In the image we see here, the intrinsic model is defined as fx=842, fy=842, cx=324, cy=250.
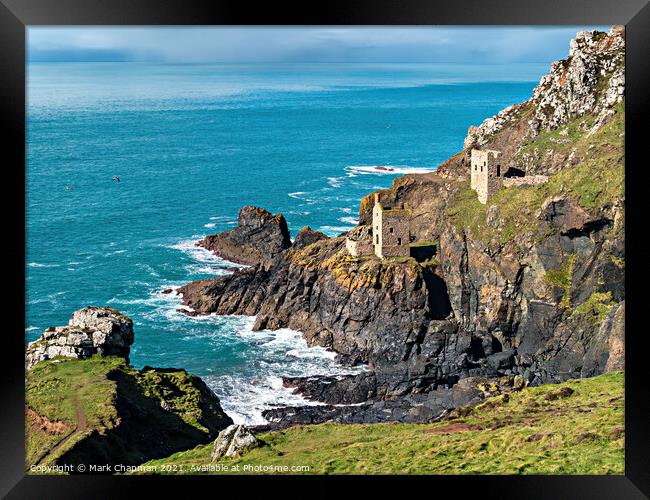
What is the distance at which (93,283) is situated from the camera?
180 ft

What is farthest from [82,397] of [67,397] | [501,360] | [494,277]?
[494,277]

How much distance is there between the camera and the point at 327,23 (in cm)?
1972

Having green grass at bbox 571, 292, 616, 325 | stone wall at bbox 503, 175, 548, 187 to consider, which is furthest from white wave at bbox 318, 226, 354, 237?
green grass at bbox 571, 292, 616, 325

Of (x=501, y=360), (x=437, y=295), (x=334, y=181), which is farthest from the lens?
(x=334, y=181)

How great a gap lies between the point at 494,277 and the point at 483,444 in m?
26.3

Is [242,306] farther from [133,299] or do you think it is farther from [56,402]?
[56,402]

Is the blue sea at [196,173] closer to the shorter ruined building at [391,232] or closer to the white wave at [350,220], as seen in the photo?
the white wave at [350,220]

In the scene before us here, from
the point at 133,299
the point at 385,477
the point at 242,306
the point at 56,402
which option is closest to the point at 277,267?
the point at 242,306

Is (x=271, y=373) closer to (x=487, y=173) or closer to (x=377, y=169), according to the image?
(x=487, y=173)

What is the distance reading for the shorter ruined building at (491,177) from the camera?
50625mm

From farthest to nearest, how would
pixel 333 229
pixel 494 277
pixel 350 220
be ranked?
1. pixel 350 220
2. pixel 333 229
3. pixel 494 277

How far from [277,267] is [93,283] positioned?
473 inches

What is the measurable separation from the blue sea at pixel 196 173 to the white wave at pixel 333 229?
148mm

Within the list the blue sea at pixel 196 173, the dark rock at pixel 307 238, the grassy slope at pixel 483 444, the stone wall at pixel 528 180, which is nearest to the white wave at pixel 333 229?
the blue sea at pixel 196 173
